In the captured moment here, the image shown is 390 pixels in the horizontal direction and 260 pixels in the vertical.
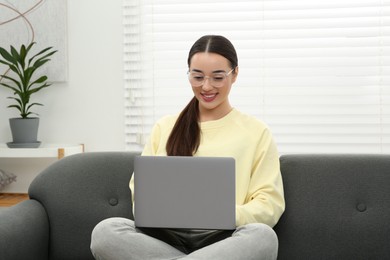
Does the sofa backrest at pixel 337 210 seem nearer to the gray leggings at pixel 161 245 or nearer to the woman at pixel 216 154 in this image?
the woman at pixel 216 154

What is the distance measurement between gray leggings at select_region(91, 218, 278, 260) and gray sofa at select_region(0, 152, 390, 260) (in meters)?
0.32

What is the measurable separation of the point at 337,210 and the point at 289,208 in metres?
0.17

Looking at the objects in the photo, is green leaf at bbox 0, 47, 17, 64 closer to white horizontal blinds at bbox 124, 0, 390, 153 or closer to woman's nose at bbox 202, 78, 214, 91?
white horizontal blinds at bbox 124, 0, 390, 153

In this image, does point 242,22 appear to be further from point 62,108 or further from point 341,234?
point 341,234

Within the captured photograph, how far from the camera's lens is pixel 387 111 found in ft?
10.8

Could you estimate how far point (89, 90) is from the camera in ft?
11.6

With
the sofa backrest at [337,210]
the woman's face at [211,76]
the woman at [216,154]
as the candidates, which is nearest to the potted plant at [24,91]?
the woman at [216,154]

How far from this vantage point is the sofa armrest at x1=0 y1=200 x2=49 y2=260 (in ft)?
6.73

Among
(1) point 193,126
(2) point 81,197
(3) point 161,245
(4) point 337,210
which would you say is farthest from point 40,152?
(4) point 337,210

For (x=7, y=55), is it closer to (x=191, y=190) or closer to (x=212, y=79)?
(x=212, y=79)

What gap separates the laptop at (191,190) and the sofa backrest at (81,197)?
19.1 inches

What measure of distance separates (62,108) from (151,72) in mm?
569

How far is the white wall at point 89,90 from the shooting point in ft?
11.6

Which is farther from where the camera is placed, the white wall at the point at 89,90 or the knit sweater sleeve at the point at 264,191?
the white wall at the point at 89,90
